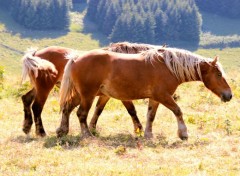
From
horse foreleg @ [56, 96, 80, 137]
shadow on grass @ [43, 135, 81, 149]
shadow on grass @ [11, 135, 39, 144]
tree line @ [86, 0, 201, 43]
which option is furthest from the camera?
tree line @ [86, 0, 201, 43]

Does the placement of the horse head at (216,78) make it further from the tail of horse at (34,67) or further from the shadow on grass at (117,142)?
the tail of horse at (34,67)

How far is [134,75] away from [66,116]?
7.25 feet

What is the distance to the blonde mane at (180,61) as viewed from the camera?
10.6 metres

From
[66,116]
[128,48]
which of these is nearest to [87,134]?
[66,116]

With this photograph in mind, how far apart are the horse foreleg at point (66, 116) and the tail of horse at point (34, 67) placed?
37.0 inches

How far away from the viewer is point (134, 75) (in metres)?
10.4

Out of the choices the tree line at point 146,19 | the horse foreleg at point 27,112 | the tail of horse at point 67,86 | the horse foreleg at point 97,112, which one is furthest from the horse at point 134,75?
the tree line at point 146,19

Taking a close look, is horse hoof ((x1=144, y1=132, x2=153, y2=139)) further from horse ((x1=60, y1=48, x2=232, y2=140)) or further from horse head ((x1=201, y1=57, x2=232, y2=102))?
horse head ((x1=201, y1=57, x2=232, y2=102))

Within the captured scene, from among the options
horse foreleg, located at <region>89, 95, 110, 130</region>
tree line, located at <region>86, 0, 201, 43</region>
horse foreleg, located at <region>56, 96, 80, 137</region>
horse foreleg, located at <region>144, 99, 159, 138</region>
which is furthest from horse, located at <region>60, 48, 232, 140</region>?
tree line, located at <region>86, 0, 201, 43</region>

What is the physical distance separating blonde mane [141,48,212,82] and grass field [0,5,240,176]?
5.57 feet

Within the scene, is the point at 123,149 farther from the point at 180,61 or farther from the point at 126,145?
the point at 180,61

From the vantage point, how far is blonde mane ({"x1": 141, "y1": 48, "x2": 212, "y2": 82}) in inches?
418

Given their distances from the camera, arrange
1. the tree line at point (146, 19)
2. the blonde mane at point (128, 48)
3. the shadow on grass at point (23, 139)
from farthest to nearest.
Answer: the tree line at point (146, 19)
the blonde mane at point (128, 48)
the shadow on grass at point (23, 139)

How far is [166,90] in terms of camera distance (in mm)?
10461
